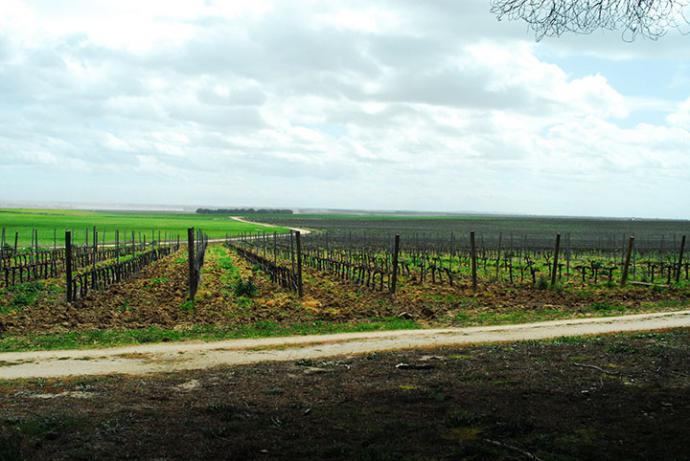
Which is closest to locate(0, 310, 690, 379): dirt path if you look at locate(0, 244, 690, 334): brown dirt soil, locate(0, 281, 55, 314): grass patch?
locate(0, 244, 690, 334): brown dirt soil

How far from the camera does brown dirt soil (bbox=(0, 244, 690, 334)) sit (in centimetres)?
1664

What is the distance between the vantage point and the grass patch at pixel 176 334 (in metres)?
13.7

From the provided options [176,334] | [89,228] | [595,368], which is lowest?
[89,228]

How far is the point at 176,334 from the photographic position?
49.2 feet

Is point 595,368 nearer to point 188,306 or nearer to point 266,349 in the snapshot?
point 266,349

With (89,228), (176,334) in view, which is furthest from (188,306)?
(89,228)

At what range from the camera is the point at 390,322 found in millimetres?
17094

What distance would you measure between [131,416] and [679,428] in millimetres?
5976

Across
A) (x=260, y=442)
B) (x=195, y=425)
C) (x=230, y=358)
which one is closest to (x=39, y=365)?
(x=230, y=358)

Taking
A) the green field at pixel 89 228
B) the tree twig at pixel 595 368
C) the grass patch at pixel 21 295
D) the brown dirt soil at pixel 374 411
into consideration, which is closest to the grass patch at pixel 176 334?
the brown dirt soil at pixel 374 411

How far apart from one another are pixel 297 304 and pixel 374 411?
492 inches

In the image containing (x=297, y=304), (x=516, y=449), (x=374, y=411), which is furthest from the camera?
(x=297, y=304)

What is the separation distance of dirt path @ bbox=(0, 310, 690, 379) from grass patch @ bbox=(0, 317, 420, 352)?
0.69m

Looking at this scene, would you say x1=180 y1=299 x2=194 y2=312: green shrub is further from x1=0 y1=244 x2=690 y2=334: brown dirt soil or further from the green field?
the green field
